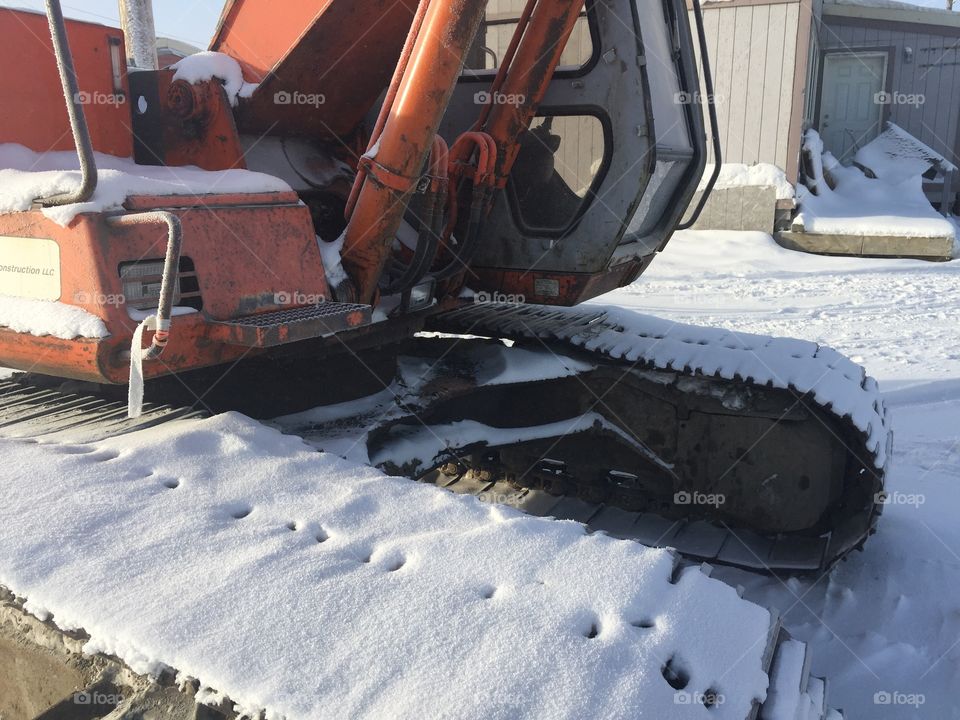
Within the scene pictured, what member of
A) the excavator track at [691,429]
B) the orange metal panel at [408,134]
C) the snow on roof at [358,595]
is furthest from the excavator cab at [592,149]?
the snow on roof at [358,595]

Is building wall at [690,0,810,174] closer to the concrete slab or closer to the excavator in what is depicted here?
the concrete slab

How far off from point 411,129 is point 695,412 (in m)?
1.69

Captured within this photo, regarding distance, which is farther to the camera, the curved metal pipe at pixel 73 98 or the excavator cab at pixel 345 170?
the excavator cab at pixel 345 170

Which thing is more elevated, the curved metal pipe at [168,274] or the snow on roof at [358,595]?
the curved metal pipe at [168,274]

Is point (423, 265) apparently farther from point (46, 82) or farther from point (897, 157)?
point (897, 157)

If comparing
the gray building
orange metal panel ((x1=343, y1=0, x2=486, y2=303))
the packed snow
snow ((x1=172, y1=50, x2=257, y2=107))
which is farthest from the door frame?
orange metal panel ((x1=343, y1=0, x2=486, y2=303))

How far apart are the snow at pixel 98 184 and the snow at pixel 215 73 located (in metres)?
0.41

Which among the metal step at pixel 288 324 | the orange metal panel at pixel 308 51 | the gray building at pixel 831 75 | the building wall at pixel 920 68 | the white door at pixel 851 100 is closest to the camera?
the metal step at pixel 288 324

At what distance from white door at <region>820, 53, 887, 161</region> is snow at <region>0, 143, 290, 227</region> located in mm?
14022

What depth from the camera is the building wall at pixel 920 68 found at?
1386 centimetres

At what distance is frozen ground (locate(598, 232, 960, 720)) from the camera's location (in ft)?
8.95

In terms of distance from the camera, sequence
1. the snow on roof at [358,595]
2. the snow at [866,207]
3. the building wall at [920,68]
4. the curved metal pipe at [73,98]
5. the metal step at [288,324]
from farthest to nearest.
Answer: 1. the building wall at [920,68]
2. the snow at [866,207]
3. the metal step at [288,324]
4. the curved metal pipe at [73,98]
5. the snow on roof at [358,595]

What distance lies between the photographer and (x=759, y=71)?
1170 centimetres

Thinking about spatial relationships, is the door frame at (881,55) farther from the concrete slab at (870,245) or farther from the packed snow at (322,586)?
the packed snow at (322,586)
